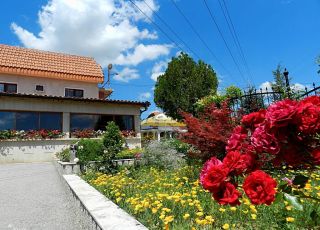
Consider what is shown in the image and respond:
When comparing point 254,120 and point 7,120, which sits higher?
point 7,120

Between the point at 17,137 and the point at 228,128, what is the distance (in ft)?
47.0

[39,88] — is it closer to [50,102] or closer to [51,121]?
[50,102]

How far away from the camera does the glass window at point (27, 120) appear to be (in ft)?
58.9

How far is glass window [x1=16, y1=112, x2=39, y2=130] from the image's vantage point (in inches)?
707

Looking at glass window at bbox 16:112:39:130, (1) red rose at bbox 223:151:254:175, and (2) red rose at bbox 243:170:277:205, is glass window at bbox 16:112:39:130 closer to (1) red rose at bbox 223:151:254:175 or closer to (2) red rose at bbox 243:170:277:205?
(1) red rose at bbox 223:151:254:175

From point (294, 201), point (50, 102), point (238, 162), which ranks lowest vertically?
point (294, 201)

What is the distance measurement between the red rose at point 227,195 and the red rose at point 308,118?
1.52 feet

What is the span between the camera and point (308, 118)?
59.0 inches

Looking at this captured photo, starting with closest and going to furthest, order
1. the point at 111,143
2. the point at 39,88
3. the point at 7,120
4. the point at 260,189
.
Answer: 1. the point at 260,189
2. the point at 111,143
3. the point at 7,120
4. the point at 39,88

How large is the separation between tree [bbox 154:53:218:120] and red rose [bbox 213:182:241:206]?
2689 cm

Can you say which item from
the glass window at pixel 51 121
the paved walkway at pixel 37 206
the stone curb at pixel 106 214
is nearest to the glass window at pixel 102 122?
the glass window at pixel 51 121

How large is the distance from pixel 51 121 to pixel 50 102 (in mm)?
1205

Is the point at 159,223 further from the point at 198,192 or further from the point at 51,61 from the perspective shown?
the point at 51,61

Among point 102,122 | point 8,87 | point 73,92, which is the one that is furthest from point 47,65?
point 102,122
